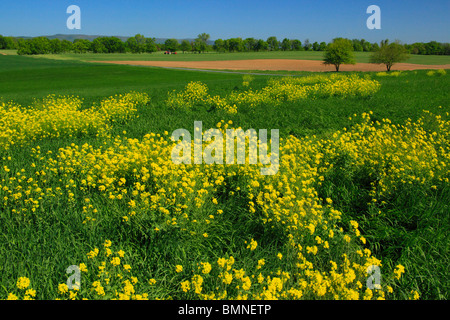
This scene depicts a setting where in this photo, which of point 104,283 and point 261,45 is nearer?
point 104,283

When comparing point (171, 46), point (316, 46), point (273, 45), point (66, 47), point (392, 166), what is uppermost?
point (273, 45)

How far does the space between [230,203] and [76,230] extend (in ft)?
7.21

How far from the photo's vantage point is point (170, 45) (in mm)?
137500

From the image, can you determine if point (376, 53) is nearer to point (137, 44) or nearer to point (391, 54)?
point (391, 54)

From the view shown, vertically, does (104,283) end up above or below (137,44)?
below

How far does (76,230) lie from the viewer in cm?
394

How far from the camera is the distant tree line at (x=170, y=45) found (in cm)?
10044

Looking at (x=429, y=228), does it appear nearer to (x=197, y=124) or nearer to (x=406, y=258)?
(x=406, y=258)

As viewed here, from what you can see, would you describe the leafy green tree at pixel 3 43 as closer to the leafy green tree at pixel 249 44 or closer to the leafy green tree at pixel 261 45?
the leafy green tree at pixel 249 44

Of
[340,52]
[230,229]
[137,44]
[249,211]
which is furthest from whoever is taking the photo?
[137,44]

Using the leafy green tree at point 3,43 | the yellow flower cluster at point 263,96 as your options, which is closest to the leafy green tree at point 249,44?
the leafy green tree at point 3,43

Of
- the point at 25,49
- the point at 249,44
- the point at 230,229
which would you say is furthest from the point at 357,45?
the point at 230,229

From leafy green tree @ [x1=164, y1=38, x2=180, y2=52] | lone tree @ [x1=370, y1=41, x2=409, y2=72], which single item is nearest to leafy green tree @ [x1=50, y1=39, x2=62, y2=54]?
leafy green tree @ [x1=164, y1=38, x2=180, y2=52]

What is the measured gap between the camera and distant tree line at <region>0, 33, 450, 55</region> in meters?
100
